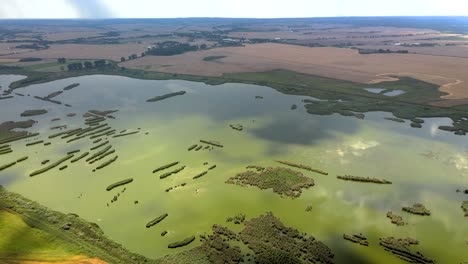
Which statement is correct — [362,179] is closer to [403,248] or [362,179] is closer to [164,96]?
[403,248]

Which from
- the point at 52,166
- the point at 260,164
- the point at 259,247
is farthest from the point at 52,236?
the point at 260,164

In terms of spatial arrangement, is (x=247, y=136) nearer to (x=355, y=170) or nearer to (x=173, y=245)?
(x=355, y=170)

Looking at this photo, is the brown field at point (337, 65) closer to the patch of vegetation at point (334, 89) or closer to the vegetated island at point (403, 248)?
the patch of vegetation at point (334, 89)

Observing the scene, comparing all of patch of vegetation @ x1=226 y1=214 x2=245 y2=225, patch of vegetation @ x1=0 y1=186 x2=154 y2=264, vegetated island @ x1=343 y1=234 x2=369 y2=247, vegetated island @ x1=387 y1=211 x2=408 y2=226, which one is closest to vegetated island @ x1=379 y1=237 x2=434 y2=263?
vegetated island @ x1=343 y1=234 x2=369 y2=247

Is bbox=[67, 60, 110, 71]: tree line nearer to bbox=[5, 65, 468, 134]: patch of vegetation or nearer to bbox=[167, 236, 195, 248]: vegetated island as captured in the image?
bbox=[5, 65, 468, 134]: patch of vegetation

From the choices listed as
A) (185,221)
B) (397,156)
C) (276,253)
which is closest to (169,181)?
(185,221)

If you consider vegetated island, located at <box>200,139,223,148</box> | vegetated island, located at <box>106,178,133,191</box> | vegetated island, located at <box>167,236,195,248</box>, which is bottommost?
vegetated island, located at <box>167,236,195,248</box>

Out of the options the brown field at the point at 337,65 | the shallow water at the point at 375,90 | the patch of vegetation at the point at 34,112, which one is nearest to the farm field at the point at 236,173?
the patch of vegetation at the point at 34,112
